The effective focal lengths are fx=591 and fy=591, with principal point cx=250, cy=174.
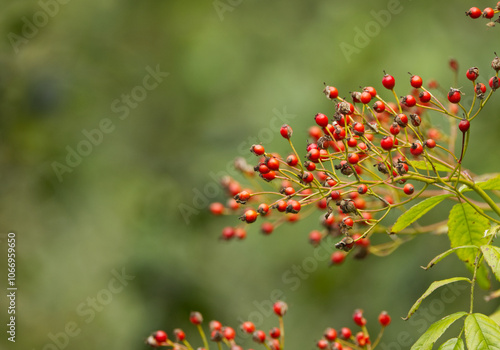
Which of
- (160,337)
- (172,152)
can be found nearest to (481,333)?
(160,337)

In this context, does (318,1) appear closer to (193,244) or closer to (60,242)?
(193,244)

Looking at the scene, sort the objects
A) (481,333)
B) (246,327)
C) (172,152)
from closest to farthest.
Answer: (481,333) → (246,327) → (172,152)

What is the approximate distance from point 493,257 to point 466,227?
0.25m

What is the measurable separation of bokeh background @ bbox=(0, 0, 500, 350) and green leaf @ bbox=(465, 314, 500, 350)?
2813 mm

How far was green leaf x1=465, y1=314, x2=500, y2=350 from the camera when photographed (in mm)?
1555

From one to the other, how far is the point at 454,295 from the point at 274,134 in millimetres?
1847

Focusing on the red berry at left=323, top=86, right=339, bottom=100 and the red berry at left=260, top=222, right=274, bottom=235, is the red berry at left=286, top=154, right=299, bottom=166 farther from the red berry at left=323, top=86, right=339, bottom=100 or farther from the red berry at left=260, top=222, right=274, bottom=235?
the red berry at left=260, top=222, right=274, bottom=235

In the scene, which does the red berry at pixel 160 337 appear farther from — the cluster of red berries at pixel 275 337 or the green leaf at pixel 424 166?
the green leaf at pixel 424 166

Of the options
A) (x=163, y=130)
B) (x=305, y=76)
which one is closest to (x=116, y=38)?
(x=163, y=130)

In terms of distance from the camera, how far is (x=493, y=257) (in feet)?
5.25

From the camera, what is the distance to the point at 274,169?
5.97ft

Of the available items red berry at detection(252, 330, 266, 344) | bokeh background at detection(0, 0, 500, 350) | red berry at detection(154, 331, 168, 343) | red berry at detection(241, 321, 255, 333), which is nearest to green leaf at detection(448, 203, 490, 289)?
red berry at detection(252, 330, 266, 344)

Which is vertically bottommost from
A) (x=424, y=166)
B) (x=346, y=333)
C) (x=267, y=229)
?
(x=346, y=333)

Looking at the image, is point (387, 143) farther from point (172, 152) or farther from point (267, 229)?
point (172, 152)
